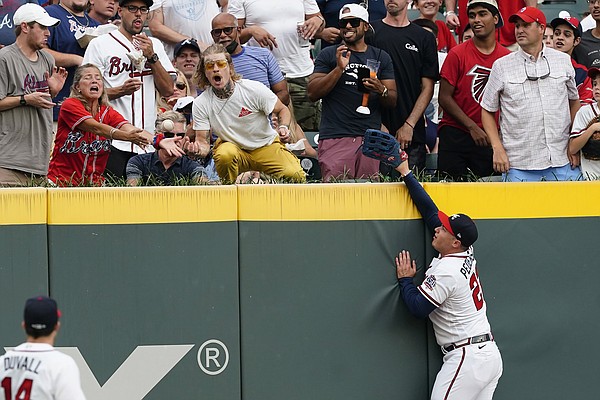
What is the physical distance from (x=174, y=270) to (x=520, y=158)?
3.05 meters

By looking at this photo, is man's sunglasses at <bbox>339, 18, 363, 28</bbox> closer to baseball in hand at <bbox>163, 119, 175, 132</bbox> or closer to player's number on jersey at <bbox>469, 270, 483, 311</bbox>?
baseball in hand at <bbox>163, 119, 175, 132</bbox>

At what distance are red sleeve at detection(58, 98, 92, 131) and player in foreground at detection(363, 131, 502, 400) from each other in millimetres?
2559

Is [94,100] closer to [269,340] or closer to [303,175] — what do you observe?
[303,175]

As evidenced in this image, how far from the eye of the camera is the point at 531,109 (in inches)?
358

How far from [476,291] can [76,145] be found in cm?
345

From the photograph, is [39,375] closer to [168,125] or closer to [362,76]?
[168,125]

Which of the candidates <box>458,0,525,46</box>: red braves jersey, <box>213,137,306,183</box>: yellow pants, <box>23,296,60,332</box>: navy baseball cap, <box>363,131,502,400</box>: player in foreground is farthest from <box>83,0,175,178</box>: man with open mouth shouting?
<box>23,296,60,332</box>: navy baseball cap

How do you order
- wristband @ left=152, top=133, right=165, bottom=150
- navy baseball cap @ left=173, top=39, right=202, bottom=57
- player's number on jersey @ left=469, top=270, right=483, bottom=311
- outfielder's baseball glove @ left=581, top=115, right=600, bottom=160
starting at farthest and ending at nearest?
navy baseball cap @ left=173, top=39, right=202, bottom=57 < outfielder's baseball glove @ left=581, top=115, right=600, bottom=160 < wristband @ left=152, top=133, right=165, bottom=150 < player's number on jersey @ left=469, top=270, right=483, bottom=311

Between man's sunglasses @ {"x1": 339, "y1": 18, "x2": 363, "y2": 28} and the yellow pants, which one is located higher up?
man's sunglasses @ {"x1": 339, "y1": 18, "x2": 363, "y2": 28}

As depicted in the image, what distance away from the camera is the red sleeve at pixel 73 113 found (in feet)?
29.1

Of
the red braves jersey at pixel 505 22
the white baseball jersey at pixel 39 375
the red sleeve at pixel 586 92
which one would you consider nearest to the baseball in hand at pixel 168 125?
the white baseball jersey at pixel 39 375

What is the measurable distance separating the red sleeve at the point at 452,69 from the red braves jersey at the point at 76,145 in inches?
116

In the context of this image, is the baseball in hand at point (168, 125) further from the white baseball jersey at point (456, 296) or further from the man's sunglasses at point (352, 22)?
the white baseball jersey at point (456, 296)

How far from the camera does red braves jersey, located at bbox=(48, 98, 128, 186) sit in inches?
352
